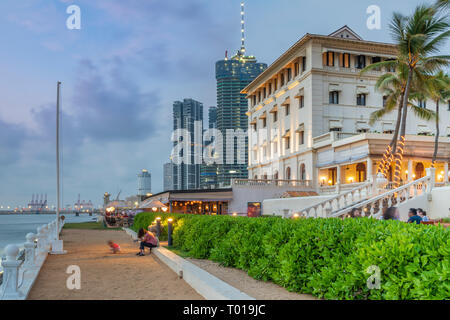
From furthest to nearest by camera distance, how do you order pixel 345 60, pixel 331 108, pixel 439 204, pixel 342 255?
pixel 345 60 < pixel 331 108 < pixel 439 204 < pixel 342 255

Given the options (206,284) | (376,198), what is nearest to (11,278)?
(206,284)

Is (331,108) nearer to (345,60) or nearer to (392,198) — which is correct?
(345,60)

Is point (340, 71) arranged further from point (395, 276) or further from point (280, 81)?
point (395, 276)

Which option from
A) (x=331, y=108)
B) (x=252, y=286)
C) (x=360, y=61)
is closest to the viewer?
(x=252, y=286)

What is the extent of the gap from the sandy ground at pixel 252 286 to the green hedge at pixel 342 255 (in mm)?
155

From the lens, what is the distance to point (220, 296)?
7535mm

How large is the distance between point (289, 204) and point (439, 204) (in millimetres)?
15762

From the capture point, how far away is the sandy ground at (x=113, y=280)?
895cm

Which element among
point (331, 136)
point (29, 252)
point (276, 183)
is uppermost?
point (331, 136)

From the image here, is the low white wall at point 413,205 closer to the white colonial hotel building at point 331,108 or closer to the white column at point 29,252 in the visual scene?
the white column at point 29,252

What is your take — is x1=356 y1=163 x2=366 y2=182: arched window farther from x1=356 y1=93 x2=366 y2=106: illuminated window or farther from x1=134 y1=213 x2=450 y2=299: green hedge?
x1=134 y1=213 x2=450 y2=299: green hedge

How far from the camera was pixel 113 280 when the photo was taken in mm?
10859

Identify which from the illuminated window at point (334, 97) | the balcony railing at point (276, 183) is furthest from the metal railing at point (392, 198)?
the illuminated window at point (334, 97)
